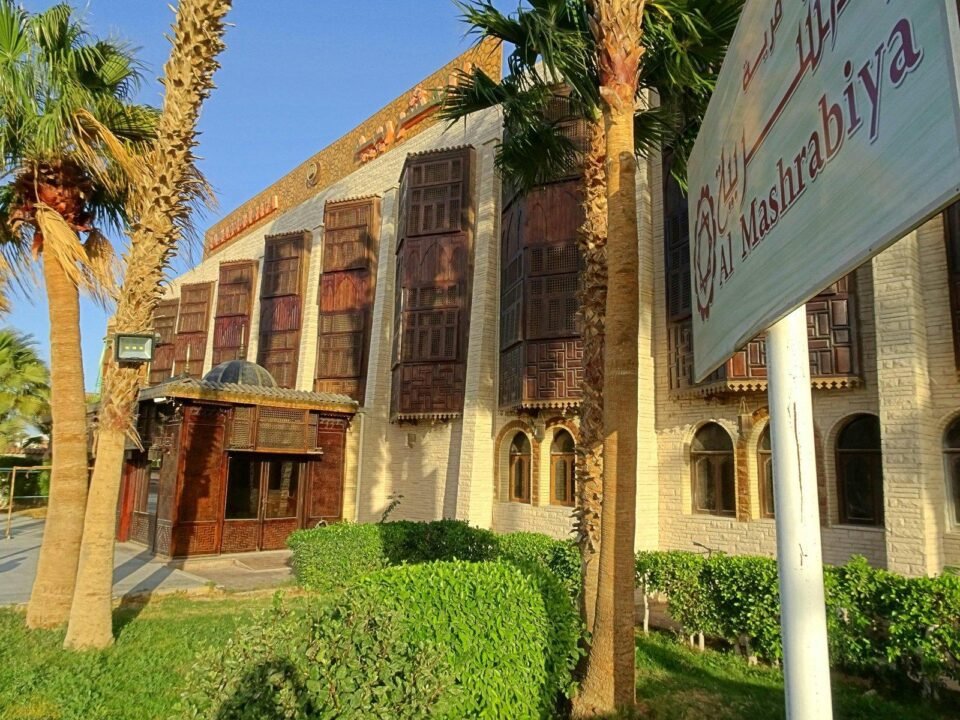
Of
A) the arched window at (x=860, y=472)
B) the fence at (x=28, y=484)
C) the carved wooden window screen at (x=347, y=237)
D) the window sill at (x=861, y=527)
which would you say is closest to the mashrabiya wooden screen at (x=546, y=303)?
the arched window at (x=860, y=472)

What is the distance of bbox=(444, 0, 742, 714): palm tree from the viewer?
5281 mm

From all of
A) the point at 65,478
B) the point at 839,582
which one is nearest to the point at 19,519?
the point at 65,478

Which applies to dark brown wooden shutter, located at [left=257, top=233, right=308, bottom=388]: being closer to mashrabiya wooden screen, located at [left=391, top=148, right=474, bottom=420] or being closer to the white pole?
mashrabiya wooden screen, located at [left=391, top=148, right=474, bottom=420]

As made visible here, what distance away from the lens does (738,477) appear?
11.9 metres

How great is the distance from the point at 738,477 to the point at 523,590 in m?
8.44

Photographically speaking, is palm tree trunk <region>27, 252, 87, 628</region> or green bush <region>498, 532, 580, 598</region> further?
green bush <region>498, 532, 580, 598</region>

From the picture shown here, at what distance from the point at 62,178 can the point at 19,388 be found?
1771cm

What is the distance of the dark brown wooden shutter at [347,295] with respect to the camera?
848 inches

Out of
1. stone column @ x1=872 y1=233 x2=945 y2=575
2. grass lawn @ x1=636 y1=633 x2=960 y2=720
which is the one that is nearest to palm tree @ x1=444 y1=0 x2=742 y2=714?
grass lawn @ x1=636 y1=633 x2=960 y2=720

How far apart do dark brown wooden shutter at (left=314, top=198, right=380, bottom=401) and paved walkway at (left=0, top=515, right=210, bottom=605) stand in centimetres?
823

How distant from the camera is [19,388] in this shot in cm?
2194

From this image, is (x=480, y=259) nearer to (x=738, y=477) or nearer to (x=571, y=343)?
(x=571, y=343)

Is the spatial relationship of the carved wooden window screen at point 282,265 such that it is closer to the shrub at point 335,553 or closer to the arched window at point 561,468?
the arched window at point 561,468

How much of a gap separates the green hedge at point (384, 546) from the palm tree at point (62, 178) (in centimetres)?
366
